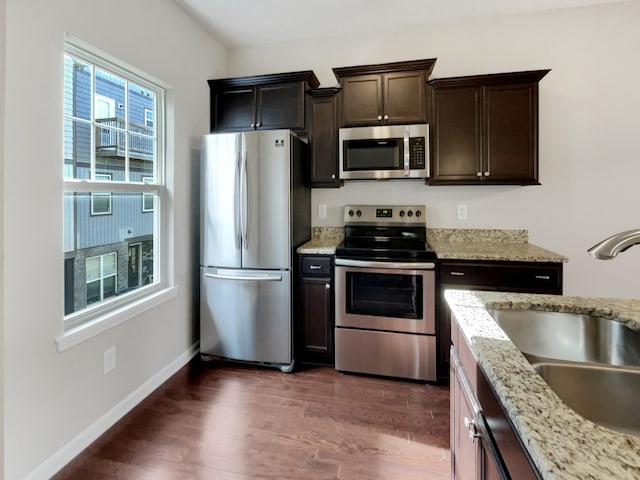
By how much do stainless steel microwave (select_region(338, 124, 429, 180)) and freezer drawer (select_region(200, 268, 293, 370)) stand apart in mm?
1035

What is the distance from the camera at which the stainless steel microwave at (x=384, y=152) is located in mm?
2746

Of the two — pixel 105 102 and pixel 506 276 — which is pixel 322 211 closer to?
pixel 506 276

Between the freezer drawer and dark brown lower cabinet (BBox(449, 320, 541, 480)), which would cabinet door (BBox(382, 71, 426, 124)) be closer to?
the freezer drawer

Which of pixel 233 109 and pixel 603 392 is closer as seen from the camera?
pixel 603 392

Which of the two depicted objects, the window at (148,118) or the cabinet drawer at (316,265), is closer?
the window at (148,118)

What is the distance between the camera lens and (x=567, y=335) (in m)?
1.18

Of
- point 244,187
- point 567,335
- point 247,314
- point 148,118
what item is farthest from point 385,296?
point 148,118

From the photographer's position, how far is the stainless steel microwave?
2.75m

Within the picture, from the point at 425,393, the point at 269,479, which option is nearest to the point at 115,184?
the point at 269,479

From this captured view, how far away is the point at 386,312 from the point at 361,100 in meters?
1.69

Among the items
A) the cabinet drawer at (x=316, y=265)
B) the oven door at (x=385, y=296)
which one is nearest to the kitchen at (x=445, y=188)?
the cabinet drawer at (x=316, y=265)

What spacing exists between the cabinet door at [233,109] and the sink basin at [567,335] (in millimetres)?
2590

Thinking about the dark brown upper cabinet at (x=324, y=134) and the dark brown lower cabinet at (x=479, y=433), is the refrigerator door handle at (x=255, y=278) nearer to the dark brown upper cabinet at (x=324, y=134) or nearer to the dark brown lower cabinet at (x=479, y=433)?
the dark brown upper cabinet at (x=324, y=134)

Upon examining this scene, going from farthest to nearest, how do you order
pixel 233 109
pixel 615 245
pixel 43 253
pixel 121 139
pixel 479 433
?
pixel 233 109, pixel 121 139, pixel 43 253, pixel 479 433, pixel 615 245
